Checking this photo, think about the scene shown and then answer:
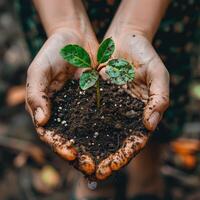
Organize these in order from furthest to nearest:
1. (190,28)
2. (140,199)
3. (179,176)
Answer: (179,176), (140,199), (190,28)

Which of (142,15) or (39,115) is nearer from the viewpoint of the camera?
(39,115)

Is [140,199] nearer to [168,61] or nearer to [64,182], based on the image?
[64,182]

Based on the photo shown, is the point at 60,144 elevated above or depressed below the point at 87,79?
below

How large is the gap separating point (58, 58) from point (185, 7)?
0.53 m

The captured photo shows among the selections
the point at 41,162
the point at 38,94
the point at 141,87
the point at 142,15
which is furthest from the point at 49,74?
the point at 41,162

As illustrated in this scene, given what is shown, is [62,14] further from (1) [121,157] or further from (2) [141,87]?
(1) [121,157]

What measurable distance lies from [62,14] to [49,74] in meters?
0.30

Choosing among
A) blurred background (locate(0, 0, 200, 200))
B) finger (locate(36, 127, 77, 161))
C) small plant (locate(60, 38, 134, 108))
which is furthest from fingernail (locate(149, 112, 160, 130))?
blurred background (locate(0, 0, 200, 200))

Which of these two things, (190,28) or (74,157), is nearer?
(74,157)

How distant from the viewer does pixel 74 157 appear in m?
1.53

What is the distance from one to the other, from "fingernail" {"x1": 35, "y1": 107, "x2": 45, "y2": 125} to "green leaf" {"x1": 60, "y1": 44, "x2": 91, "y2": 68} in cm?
18

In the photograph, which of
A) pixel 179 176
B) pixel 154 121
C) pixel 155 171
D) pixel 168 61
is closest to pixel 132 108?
pixel 154 121

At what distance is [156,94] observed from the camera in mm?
1598

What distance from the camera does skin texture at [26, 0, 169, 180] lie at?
1.55m
